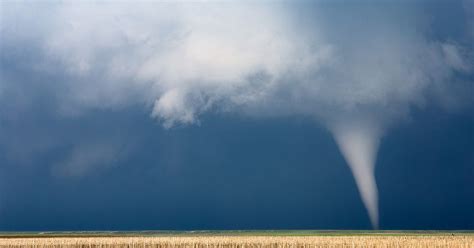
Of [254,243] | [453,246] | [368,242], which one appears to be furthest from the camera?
[254,243]

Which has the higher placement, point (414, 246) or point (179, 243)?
point (179, 243)

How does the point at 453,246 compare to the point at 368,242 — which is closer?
the point at 453,246

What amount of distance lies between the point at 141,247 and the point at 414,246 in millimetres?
25803

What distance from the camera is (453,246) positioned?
175ft

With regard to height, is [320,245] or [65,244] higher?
[65,244]

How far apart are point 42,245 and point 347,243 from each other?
29003 mm

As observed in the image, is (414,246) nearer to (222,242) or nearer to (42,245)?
(222,242)

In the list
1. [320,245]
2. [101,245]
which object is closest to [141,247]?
[101,245]

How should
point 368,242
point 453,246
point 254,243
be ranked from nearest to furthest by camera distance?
point 453,246 → point 368,242 → point 254,243

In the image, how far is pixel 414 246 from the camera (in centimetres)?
5338

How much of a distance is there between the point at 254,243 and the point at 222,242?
314 centimetres

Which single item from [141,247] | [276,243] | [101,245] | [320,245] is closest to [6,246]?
[101,245]

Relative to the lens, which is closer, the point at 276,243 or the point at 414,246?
the point at 414,246

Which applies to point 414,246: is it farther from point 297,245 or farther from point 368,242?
point 297,245
